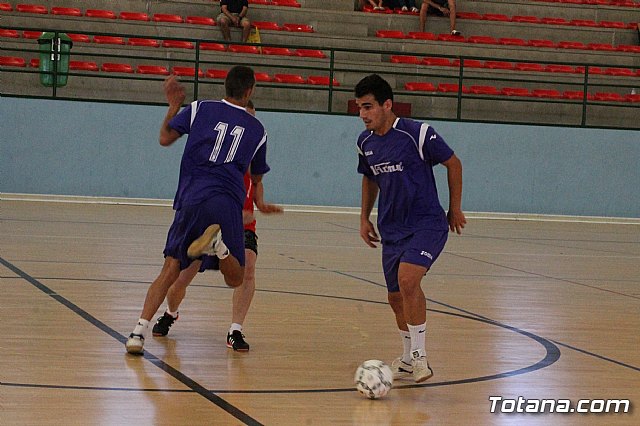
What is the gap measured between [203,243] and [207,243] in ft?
0.07

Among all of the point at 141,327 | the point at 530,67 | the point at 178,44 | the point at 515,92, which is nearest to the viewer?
the point at 141,327

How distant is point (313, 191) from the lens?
19.0 metres

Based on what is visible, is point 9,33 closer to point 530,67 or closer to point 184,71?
point 184,71

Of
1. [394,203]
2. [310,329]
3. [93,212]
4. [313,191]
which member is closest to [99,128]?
[93,212]

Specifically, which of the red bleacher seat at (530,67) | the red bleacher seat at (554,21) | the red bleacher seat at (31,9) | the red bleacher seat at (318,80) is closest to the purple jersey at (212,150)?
the red bleacher seat at (318,80)

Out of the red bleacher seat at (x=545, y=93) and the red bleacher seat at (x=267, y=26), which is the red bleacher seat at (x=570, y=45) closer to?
the red bleacher seat at (x=545, y=93)

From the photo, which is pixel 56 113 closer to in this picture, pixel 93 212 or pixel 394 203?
pixel 93 212

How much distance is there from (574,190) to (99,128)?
28.1 feet

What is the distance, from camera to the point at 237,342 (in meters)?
6.61

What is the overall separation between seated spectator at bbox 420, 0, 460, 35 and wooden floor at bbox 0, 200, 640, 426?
10207 millimetres

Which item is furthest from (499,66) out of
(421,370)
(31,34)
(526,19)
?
(421,370)

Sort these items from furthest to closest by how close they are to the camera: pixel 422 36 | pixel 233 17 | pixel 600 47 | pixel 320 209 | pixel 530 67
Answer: pixel 600 47
pixel 422 36
pixel 530 67
pixel 233 17
pixel 320 209

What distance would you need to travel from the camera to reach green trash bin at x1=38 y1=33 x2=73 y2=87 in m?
18.1

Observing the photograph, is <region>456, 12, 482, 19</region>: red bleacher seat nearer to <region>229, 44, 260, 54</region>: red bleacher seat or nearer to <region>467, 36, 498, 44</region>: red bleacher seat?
<region>467, 36, 498, 44</region>: red bleacher seat
